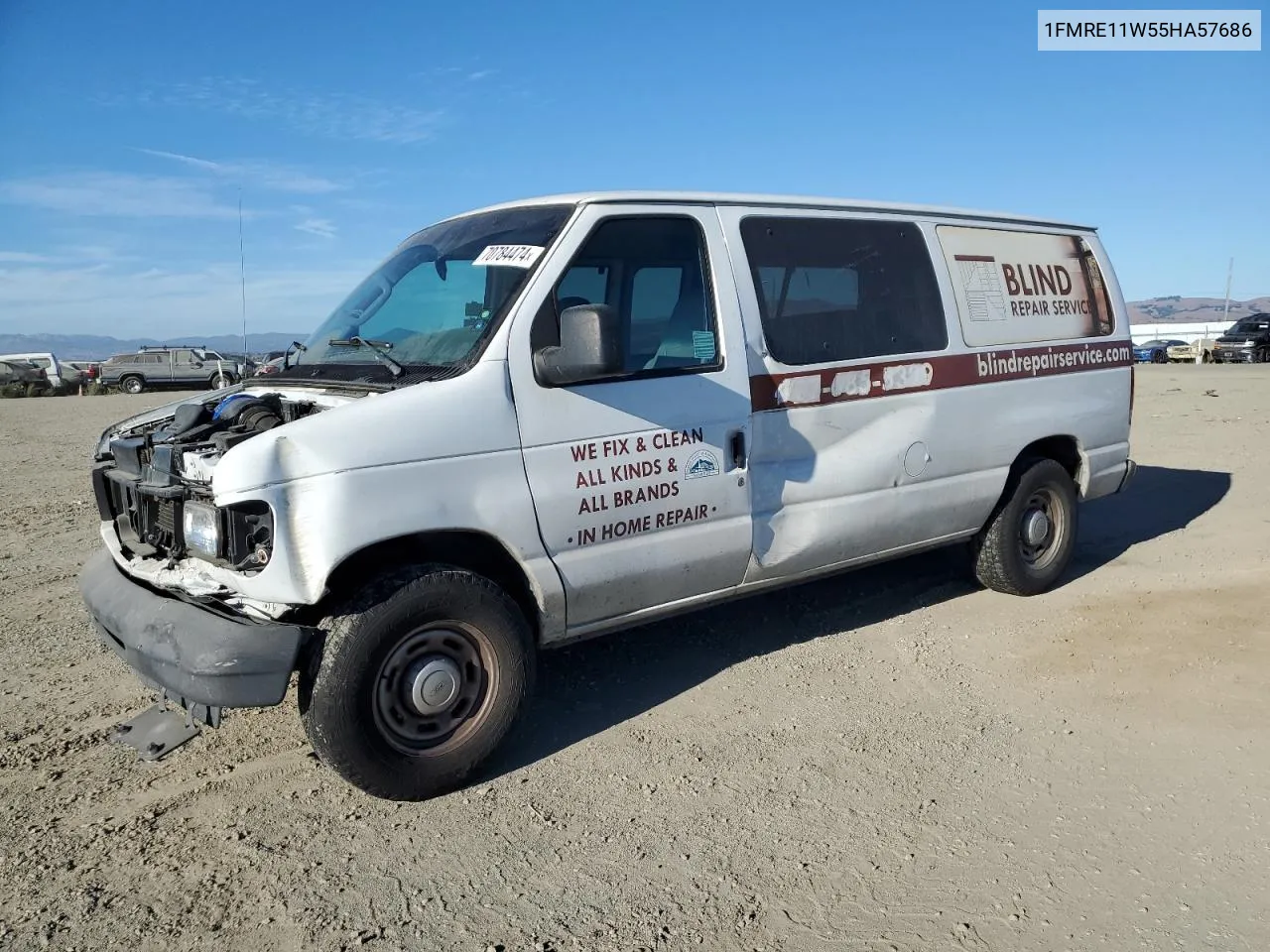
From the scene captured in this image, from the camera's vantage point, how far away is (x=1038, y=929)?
275 centimetres

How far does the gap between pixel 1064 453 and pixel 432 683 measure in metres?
4.39

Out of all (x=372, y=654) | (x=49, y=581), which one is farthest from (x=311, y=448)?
(x=49, y=581)

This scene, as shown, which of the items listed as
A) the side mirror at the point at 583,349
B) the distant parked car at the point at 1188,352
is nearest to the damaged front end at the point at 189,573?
the side mirror at the point at 583,349

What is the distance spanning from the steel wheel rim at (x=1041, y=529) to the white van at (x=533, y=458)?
543 millimetres

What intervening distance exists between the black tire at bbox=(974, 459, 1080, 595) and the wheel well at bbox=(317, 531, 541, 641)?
10.3 ft

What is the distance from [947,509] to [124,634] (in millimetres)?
4004

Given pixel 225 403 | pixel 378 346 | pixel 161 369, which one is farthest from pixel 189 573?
pixel 161 369

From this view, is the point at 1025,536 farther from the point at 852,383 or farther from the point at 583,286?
the point at 583,286

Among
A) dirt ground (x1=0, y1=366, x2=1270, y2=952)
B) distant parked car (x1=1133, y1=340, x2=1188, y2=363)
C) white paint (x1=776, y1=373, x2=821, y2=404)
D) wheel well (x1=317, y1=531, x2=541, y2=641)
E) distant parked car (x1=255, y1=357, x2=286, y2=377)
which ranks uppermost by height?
distant parked car (x1=1133, y1=340, x2=1188, y2=363)

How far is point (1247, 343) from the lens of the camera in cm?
3278

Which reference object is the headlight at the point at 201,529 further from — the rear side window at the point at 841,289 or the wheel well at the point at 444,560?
the rear side window at the point at 841,289

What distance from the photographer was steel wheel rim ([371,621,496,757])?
3453 mm

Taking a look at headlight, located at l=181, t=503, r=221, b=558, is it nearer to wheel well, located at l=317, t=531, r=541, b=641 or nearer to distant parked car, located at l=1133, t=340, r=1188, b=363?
wheel well, located at l=317, t=531, r=541, b=641

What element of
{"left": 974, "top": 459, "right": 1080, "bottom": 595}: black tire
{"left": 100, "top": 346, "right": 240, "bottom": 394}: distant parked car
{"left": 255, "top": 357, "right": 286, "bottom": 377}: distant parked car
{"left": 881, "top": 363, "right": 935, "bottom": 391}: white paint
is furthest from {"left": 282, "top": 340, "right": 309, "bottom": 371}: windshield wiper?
{"left": 100, "top": 346, "right": 240, "bottom": 394}: distant parked car
